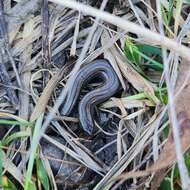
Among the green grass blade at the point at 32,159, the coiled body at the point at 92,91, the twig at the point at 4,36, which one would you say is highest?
the twig at the point at 4,36

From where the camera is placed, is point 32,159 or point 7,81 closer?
point 32,159

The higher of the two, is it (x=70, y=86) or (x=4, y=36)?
(x=4, y=36)

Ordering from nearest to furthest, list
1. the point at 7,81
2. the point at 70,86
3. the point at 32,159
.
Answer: the point at 32,159
the point at 70,86
the point at 7,81

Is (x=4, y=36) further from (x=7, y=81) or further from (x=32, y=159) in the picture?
(x=32, y=159)

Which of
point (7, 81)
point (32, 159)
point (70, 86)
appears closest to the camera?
point (32, 159)

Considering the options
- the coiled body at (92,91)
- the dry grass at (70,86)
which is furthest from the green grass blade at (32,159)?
the coiled body at (92,91)

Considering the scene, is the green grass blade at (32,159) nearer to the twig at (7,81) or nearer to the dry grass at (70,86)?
the dry grass at (70,86)

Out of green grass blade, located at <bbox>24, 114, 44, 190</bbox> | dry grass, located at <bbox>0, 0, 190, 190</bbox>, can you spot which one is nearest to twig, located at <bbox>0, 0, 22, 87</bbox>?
dry grass, located at <bbox>0, 0, 190, 190</bbox>

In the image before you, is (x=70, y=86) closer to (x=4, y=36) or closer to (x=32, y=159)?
(x=32, y=159)

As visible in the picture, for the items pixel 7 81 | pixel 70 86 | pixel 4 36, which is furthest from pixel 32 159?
pixel 4 36

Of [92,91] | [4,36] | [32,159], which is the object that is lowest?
[32,159]
